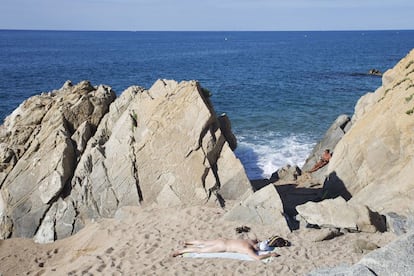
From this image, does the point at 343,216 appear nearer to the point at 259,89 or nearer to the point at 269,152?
the point at 269,152

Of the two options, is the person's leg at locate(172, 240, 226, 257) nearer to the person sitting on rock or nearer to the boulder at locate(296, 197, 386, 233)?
the boulder at locate(296, 197, 386, 233)

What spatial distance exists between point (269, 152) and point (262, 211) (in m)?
15.3

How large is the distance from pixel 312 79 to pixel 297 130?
28053 millimetres

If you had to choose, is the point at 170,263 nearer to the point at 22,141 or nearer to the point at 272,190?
the point at 272,190

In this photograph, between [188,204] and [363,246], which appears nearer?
[363,246]

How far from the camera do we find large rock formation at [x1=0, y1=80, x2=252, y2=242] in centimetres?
1808

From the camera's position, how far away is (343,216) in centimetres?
1527

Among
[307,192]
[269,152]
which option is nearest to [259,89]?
[269,152]

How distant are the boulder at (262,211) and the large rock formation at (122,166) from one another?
5.35 feet

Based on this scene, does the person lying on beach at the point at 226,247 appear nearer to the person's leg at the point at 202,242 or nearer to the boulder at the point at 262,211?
the person's leg at the point at 202,242

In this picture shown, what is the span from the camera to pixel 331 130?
2786 cm

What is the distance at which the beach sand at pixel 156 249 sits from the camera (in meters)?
13.4

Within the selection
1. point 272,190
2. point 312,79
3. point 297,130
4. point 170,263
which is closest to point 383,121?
point 272,190

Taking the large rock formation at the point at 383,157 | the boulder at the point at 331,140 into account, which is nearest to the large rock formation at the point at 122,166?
the large rock formation at the point at 383,157
